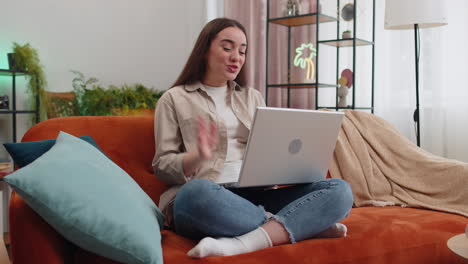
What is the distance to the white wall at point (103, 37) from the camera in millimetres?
3412

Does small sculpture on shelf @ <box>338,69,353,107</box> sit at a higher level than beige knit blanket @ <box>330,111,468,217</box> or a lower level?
higher

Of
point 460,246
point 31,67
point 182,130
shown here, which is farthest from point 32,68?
point 460,246

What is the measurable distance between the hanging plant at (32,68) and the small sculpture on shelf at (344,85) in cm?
195

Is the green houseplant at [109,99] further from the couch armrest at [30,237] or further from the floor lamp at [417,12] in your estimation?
the couch armrest at [30,237]

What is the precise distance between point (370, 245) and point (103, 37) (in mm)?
2979

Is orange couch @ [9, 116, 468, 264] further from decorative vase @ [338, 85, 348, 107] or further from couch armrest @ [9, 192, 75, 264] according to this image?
decorative vase @ [338, 85, 348, 107]

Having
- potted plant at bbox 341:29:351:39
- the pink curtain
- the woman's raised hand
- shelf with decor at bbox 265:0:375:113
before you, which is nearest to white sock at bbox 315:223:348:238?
the woman's raised hand

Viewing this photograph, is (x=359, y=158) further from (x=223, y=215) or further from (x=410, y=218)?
(x=223, y=215)

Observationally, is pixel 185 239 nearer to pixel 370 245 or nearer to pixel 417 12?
pixel 370 245

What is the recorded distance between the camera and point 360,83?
130 inches

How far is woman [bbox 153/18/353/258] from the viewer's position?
135cm

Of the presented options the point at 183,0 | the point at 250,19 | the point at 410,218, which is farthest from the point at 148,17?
the point at 410,218

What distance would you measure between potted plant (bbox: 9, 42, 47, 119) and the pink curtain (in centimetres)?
150

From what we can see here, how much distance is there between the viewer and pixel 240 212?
1.37 metres
